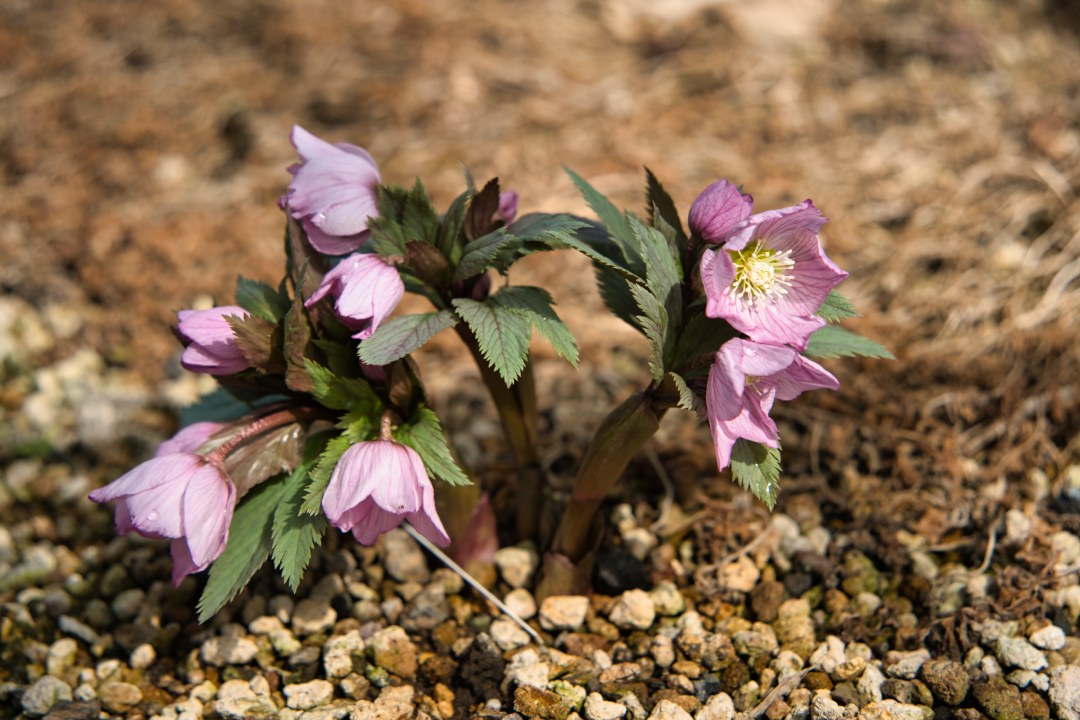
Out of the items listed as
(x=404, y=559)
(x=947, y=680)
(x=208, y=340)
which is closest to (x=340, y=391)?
(x=208, y=340)

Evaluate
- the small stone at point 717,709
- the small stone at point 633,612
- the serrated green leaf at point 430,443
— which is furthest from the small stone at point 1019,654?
the serrated green leaf at point 430,443

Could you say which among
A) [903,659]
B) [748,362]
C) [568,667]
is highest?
[748,362]

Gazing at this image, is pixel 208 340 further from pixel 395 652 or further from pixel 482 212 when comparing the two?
pixel 395 652

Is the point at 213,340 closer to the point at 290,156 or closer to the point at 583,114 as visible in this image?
the point at 290,156

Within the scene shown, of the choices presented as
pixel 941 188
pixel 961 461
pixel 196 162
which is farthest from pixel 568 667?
pixel 196 162

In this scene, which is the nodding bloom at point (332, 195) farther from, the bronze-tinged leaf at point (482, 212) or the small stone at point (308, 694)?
the small stone at point (308, 694)

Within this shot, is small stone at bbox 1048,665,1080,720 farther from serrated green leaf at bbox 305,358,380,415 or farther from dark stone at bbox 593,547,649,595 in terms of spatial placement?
serrated green leaf at bbox 305,358,380,415

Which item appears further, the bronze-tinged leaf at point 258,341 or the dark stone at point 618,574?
the dark stone at point 618,574
